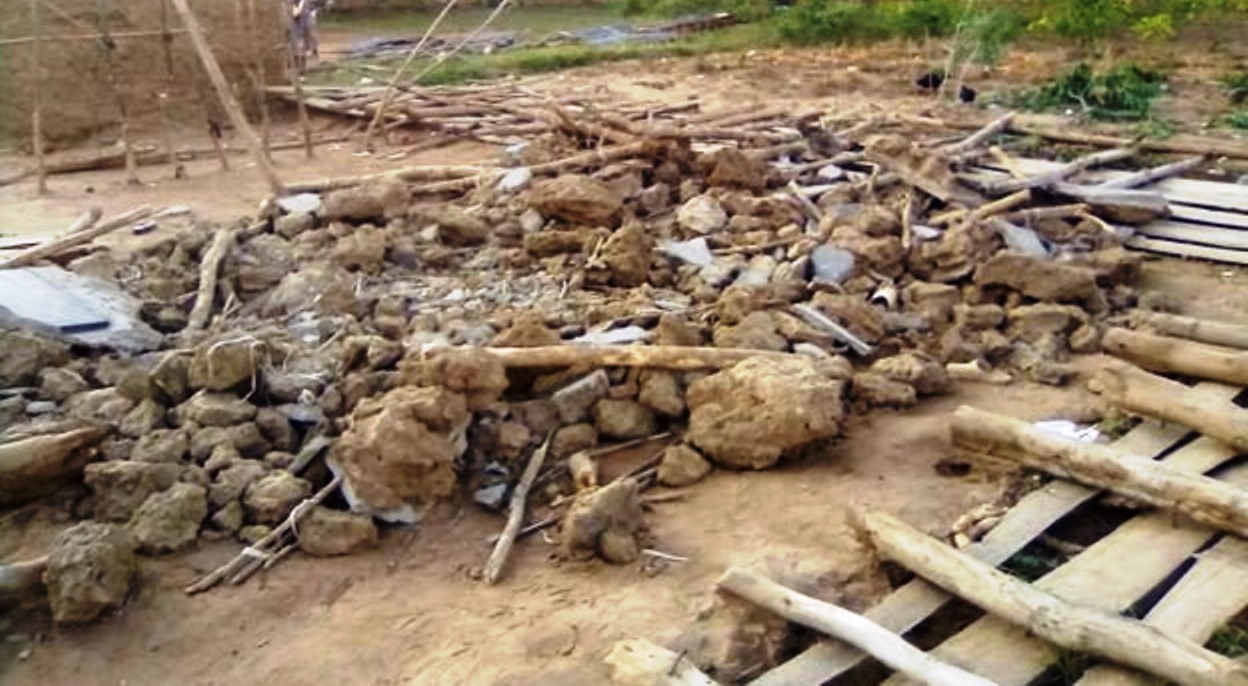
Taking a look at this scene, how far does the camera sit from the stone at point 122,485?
188 inches

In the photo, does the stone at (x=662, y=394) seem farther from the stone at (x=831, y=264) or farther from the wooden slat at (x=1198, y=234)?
the wooden slat at (x=1198, y=234)

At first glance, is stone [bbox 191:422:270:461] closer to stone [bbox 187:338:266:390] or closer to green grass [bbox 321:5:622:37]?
stone [bbox 187:338:266:390]

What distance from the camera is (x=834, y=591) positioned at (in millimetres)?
4277

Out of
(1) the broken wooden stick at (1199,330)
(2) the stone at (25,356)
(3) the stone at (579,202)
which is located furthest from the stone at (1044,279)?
(2) the stone at (25,356)

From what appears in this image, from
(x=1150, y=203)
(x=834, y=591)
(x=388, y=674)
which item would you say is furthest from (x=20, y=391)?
(x=1150, y=203)

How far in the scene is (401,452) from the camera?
15.9 feet

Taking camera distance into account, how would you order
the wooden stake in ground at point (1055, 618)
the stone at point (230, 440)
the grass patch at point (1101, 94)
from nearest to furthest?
the wooden stake in ground at point (1055, 618) < the stone at point (230, 440) < the grass patch at point (1101, 94)

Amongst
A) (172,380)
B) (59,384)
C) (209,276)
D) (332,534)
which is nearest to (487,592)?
(332,534)

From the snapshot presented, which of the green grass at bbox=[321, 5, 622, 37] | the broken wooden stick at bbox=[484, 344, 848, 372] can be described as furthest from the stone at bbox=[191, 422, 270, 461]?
the green grass at bbox=[321, 5, 622, 37]

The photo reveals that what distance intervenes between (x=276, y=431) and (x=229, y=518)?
48cm

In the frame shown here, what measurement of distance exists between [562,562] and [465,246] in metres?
3.12

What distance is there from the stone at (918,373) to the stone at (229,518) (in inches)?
108

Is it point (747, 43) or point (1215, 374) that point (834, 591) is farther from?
point (747, 43)

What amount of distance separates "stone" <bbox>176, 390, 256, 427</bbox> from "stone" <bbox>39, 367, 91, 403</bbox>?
1.65 feet
